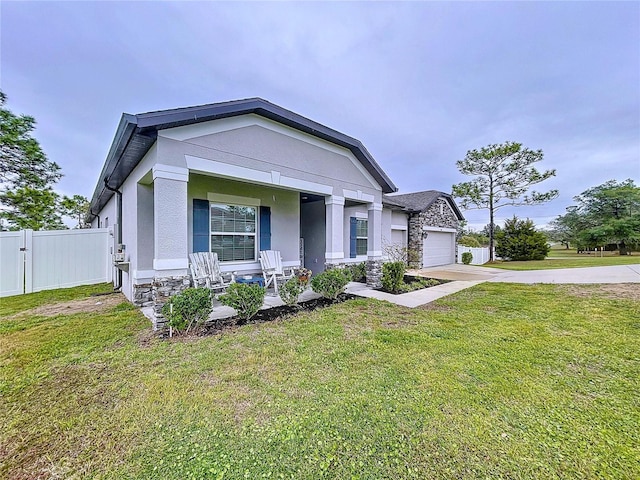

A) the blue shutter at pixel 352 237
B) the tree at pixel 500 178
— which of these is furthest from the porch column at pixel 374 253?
the tree at pixel 500 178

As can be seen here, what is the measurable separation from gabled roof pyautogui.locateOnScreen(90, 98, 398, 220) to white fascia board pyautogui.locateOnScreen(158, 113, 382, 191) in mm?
87

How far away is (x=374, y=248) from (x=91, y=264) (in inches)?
387

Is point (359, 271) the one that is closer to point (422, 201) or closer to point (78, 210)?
point (422, 201)

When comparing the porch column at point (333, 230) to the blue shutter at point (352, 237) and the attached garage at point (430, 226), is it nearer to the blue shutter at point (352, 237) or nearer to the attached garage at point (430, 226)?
the blue shutter at point (352, 237)

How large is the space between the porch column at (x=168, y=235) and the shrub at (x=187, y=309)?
0.22 meters

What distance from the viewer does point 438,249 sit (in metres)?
16.3

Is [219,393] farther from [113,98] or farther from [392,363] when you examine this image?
[113,98]

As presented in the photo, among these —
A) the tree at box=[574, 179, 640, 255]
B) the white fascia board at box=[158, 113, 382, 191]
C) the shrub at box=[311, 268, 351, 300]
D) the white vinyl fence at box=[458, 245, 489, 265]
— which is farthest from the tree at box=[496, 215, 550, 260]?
the shrub at box=[311, 268, 351, 300]

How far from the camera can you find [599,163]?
21.1m

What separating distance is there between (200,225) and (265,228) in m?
1.83

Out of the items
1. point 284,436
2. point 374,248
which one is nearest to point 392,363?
point 284,436

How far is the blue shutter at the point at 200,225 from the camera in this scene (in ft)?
21.5

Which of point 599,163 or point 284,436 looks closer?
point 284,436

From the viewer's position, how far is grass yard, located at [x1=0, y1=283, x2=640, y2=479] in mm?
1872
